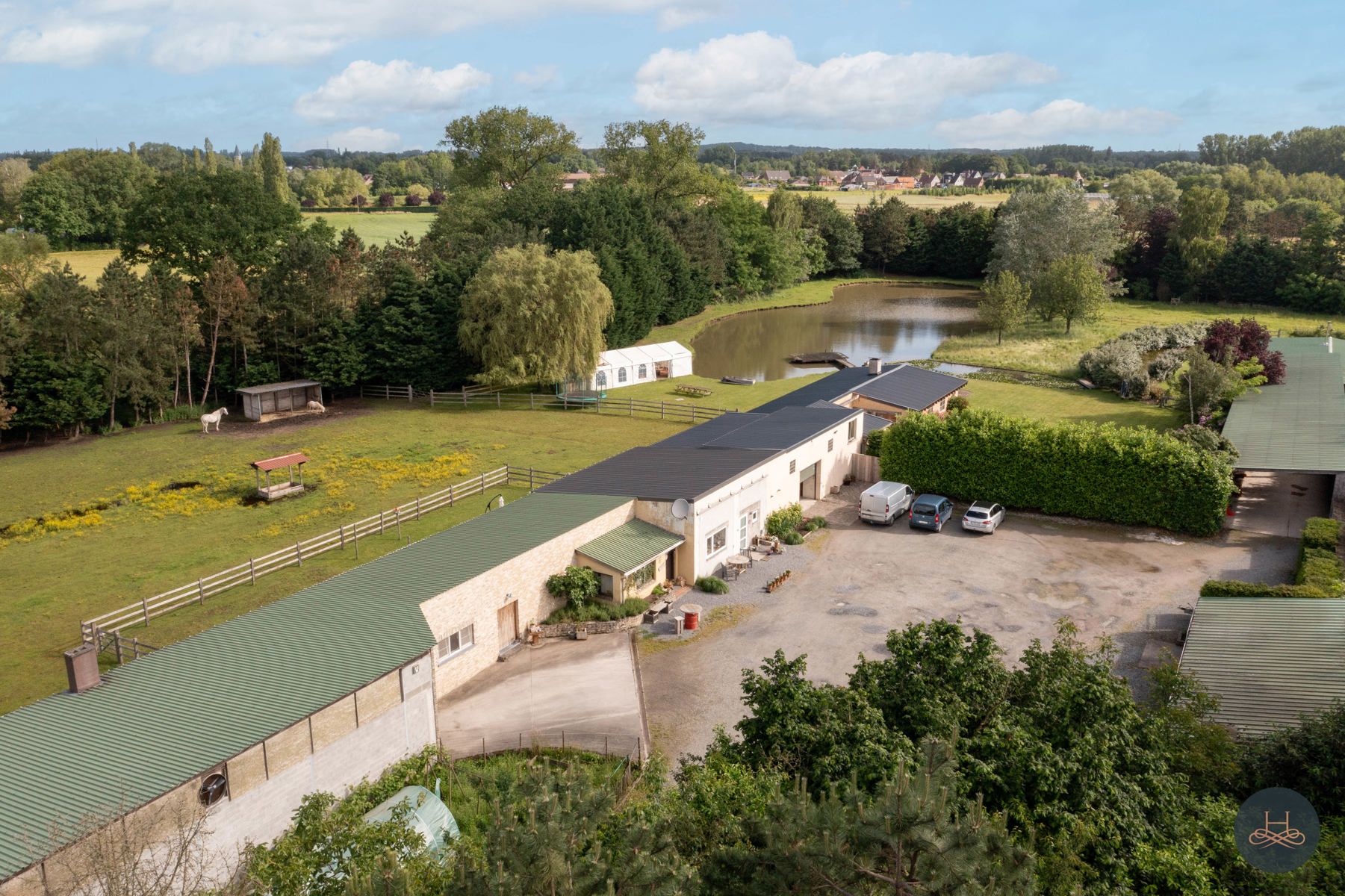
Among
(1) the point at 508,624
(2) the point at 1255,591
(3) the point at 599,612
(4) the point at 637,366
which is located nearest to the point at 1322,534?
(2) the point at 1255,591

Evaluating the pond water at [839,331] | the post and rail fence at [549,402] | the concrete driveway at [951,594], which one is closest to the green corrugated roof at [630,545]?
the concrete driveway at [951,594]

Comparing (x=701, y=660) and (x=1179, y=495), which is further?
(x=1179, y=495)

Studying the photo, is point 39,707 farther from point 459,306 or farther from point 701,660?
point 459,306

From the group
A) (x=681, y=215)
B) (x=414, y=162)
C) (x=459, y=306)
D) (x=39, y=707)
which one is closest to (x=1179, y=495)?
(x=39, y=707)

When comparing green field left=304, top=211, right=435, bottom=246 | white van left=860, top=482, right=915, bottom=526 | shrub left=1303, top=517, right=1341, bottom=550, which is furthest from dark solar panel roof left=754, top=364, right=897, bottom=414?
green field left=304, top=211, right=435, bottom=246

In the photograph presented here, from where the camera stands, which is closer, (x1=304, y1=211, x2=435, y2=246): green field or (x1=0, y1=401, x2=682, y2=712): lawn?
(x1=0, y1=401, x2=682, y2=712): lawn

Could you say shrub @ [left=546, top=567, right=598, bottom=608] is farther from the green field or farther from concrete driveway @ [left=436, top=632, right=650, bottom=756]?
the green field
